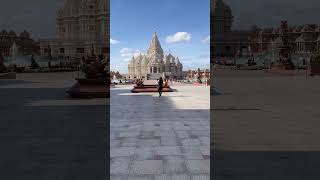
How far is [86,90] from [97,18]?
2.80m

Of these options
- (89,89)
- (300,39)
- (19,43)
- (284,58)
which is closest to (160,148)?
(89,89)

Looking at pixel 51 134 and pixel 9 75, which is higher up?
pixel 9 75

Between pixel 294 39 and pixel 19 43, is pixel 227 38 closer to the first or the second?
pixel 294 39

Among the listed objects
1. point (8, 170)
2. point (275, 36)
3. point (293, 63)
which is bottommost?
point (8, 170)

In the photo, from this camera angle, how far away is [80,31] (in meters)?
14.2

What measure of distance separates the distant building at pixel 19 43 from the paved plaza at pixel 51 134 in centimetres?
89

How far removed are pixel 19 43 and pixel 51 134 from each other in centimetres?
661

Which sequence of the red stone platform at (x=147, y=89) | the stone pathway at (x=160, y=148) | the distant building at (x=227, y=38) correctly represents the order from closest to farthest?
the stone pathway at (x=160, y=148)
the distant building at (x=227, y=38)
the red stone platform at (x=147, y=89)

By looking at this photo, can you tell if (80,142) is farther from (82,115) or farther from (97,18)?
(97,18)

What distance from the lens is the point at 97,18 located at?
13867 millimetres

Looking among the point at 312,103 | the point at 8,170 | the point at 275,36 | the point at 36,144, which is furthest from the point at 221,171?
the point at 275,36

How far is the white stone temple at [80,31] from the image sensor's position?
1274cm

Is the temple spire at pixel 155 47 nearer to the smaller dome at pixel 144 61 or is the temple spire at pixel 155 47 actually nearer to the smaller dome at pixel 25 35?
the smaller dome at pixel 144 61

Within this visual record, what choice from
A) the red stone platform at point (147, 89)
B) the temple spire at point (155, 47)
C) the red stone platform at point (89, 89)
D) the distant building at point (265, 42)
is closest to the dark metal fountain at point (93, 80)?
the red stone platform at point (89, 89)
